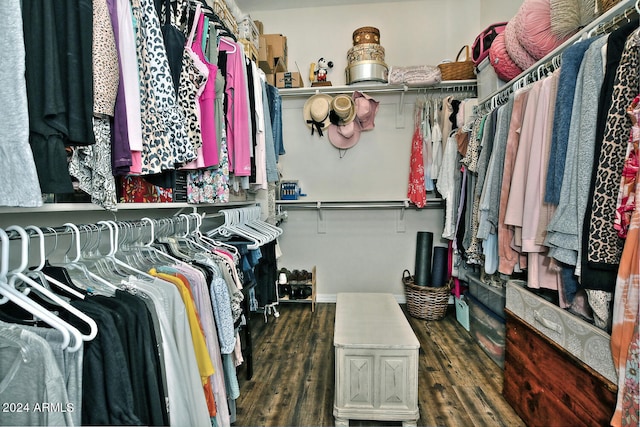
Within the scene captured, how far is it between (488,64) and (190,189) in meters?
2.40

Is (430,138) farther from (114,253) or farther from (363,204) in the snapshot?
(114,253)

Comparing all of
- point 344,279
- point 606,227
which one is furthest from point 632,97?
point 344,279

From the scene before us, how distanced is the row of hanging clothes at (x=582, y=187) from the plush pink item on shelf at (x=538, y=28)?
4.7 inches

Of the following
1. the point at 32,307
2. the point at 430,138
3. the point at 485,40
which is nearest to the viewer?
the point at 32,307

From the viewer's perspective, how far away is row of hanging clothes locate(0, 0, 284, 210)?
2.22ft

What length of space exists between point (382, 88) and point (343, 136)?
1.94 ft

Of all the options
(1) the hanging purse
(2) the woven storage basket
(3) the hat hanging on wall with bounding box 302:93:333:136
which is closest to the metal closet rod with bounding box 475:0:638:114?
(1) the hanging purse

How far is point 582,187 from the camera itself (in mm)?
1119

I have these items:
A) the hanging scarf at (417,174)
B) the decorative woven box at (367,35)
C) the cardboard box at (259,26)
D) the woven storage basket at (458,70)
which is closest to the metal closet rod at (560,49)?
the woven storage basket at (458,70)

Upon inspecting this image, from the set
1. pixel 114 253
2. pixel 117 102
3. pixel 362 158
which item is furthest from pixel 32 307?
pixel 362 158

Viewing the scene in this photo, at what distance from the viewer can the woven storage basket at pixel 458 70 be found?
9.53ft

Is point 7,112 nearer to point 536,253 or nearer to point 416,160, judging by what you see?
point 536,253

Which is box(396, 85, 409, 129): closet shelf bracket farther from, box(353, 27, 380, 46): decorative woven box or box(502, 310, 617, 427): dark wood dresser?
box(502, 310, 617, 427): dark wood dresser

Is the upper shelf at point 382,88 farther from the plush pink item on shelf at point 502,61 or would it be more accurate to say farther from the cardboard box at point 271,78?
the plush pink item on shelf at point 502,61
